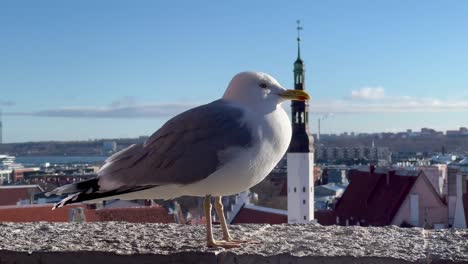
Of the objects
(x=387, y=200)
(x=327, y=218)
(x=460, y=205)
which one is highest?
(x=460, y=205)

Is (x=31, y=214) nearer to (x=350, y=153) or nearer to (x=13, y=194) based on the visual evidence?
(x=13, y=194)

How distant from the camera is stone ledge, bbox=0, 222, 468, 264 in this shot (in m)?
1.74

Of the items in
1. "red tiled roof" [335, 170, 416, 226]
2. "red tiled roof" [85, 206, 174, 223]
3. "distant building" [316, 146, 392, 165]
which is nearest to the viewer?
"red tiled roof" [85, 206, 174, 223]

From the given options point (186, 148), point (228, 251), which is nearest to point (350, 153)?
point (186, 148)

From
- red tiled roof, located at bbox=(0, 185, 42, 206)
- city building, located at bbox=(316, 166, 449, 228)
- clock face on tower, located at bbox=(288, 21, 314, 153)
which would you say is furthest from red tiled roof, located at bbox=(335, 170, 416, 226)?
red tiled roof, located at bbox=(0, 185, 42, 206)

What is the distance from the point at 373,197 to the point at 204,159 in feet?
68.5

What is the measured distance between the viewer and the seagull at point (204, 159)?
1.96 meters

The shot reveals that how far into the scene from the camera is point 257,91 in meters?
2.07

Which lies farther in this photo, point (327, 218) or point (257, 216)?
point (327, 218)

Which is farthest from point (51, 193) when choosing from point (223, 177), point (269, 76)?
point (269, 76)

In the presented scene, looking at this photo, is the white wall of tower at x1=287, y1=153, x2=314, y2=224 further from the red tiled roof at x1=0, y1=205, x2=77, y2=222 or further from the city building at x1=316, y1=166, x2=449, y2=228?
the red tiled roof at x1=0, y1=205, x2=77, y2=222

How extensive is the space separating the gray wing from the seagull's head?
2.7 inches

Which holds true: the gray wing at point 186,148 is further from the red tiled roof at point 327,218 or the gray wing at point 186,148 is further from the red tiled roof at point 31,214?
the red tiled roof at point 327,218

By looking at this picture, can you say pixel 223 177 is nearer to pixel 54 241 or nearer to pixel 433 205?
pixel 54 241
